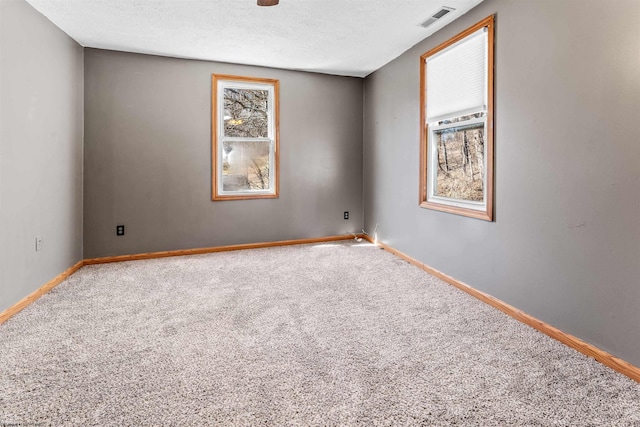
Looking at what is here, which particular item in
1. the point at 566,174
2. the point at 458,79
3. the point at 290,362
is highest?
the point at 458,79

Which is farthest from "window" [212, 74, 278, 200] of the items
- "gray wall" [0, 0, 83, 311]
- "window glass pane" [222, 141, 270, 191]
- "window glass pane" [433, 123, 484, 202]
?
"window glass pane" [433, 123, 484, 202]

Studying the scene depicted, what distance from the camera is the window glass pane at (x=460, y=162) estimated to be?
304 centimetres

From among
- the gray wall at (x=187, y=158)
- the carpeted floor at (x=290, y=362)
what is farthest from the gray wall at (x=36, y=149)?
the carpeted floor at (x=290, y=362)

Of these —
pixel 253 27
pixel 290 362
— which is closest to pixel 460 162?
pixel 253 27

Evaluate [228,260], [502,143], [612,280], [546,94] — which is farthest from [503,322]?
[228,260]

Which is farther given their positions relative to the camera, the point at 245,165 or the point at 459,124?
the point at 245,165

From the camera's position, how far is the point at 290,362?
191 cm

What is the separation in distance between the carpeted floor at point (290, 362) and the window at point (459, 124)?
91 cm

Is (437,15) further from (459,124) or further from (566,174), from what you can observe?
(566,174)

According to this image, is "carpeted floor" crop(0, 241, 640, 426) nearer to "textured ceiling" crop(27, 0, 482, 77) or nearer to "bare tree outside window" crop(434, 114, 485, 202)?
"bare tree outside window" crop(434, 114, 485, 202)

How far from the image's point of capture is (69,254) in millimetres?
3547

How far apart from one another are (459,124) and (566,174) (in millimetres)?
1222

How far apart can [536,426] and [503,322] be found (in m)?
1.09

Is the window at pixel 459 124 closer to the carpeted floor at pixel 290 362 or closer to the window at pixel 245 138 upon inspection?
the carpeted floor at pixel 290 362
